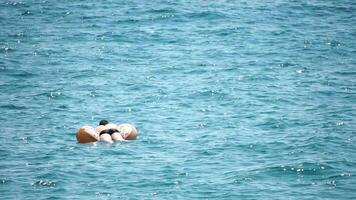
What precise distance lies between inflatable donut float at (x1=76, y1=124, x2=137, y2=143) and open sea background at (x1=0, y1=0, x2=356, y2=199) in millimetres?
431

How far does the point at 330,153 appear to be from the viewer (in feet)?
93.6

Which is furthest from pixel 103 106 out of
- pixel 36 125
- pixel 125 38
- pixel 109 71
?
pixel 125 38

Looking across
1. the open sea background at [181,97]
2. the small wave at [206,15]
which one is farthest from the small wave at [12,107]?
the small wave at [206,15]

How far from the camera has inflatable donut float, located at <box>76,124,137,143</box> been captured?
30.3 metres

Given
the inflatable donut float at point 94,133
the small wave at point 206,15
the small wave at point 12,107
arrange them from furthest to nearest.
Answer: the small wave at point 206,15, the small wave at point 12,107, the inflatable donut float at point 94,133

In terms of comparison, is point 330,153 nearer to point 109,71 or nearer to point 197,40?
point 109,71

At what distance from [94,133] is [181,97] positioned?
9403 millimetres

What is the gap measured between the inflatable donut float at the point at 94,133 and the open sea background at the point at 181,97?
0.43 metres

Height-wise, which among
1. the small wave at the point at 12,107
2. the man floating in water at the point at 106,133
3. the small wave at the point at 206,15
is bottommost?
the man floating in water at the point at 106,133

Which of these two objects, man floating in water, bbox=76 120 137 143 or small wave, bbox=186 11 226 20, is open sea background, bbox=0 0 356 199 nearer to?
small wave, bbox=186 11 226 20

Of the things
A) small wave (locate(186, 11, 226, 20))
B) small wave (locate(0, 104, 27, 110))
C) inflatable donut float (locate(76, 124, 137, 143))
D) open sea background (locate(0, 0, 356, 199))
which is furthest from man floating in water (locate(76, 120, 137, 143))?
small wave (locate(186, 11, 226, 20))

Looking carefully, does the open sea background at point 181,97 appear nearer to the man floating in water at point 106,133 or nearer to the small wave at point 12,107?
the small wave at point 12,107

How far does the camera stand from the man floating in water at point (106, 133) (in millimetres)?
30328

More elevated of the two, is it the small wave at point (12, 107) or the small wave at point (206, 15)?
the small wave at point (206, 15)
